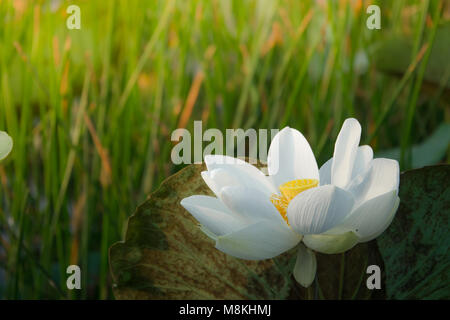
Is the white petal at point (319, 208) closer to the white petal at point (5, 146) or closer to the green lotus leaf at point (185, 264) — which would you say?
the green lotus leaf at point (185, 264)

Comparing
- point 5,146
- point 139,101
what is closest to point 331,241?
point 5,146

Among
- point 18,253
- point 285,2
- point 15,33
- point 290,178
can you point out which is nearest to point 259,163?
point 290,178

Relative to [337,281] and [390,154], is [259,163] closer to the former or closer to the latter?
[337,281]

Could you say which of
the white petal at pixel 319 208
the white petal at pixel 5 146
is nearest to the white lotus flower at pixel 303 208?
the white petal at pixel 319 208

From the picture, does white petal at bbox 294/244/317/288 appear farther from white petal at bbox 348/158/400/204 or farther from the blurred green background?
the blurred green background

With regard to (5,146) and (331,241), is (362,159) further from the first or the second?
(5,146)

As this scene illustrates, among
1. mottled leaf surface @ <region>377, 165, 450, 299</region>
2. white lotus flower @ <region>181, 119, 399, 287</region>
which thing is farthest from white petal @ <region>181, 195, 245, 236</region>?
mottled leaf surface @ <region>377, 165, 450, 299</region>
